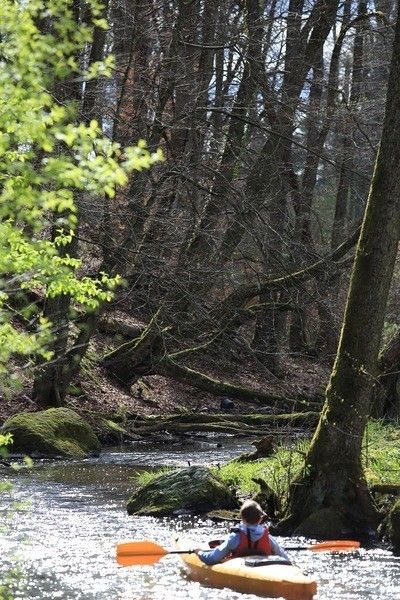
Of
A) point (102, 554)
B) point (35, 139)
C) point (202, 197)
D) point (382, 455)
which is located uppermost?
point (202, 197)

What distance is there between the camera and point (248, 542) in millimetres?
9219

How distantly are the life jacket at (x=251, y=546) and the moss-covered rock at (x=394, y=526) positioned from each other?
169cm

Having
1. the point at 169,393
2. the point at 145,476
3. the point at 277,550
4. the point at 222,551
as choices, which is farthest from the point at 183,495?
the point at 169,393

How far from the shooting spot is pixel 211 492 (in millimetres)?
12117

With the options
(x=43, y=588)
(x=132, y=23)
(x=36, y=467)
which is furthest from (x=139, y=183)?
(x=43, y=588)

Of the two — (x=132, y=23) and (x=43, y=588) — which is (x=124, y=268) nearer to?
(x=132, y=23)

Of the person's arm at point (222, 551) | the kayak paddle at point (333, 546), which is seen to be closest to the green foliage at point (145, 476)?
the kayak paddle at point (333, 546)

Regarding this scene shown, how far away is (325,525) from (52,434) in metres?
7.01

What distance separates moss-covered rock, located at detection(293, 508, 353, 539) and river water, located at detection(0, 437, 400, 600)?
0.22m

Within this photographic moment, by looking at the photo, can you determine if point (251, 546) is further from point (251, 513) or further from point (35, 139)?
point (35, 139)

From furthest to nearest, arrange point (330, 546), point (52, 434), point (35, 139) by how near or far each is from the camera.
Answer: point (52, 434)
point (330, 546)
point (35, 139)

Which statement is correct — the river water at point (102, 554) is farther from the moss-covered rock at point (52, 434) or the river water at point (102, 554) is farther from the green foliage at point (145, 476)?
the moss-covered rock at point (52, 434)

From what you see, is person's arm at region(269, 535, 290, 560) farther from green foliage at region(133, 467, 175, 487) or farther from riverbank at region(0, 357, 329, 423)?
riverbank at region(0, 357, 329, 423)

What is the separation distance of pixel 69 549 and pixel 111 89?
950cm
